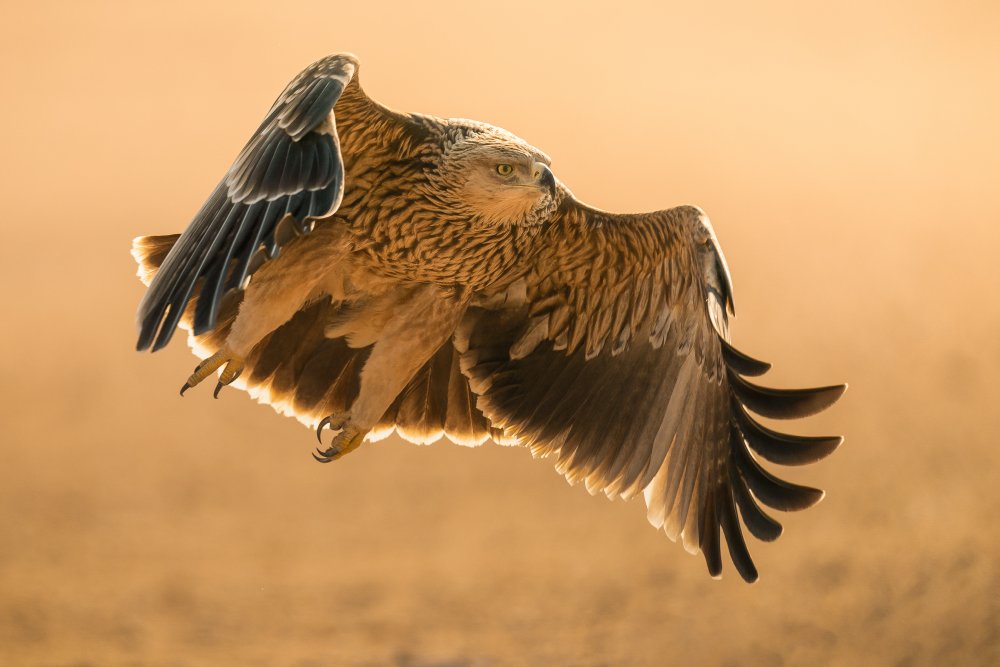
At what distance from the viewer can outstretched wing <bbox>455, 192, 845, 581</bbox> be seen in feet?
12.2

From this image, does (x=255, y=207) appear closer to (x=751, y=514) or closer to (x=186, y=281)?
(x=186, y=281)

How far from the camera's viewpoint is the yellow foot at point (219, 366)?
3.34 metres

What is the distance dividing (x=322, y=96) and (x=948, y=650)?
4.63 meters

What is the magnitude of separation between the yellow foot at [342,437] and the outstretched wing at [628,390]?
1.31ft

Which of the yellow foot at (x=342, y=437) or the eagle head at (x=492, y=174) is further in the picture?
the yellow foot at (x=342, y=437)

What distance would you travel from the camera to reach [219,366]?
135 inches

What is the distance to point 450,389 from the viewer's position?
3928 millimetres

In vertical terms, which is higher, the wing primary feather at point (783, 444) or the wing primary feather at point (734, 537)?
the wing primary feather at point (783, 444)

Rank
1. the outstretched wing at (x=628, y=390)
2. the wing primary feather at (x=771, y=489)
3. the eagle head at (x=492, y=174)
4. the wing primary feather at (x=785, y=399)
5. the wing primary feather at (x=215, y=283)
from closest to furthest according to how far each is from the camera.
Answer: the wing primary feather at (x=215, y=283) → the eagle head at (x=492, y=174) → the wing primary feather at (x=785, y=399) → the wing primary feather at (x=771, y=489) → the outstretched wing at (x=628, y=390)

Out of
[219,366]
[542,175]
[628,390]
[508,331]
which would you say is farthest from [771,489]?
[219,366]

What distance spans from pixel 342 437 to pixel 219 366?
1.46ft

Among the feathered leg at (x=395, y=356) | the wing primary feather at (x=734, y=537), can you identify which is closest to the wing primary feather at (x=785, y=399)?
the wing primary feather at (x=734, y=537)

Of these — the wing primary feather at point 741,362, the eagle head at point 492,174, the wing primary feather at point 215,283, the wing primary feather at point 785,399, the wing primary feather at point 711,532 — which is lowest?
the wing primary feather at point 711,532

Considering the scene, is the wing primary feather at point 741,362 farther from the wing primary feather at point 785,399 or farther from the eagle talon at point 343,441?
the eagle talon at point 343,441
